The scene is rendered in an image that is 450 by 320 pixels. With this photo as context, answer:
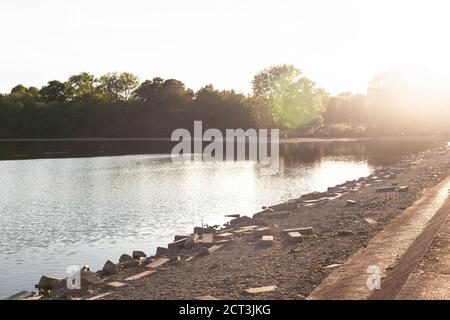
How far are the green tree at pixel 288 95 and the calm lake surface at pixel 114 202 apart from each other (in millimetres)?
87464

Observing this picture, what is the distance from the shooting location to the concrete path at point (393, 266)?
1383 cm

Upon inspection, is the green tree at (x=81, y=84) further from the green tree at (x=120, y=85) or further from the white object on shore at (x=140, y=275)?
the white object on shore at (x=140, y=275)

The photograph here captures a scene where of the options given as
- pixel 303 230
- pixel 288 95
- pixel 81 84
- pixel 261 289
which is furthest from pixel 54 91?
pixel 261 289

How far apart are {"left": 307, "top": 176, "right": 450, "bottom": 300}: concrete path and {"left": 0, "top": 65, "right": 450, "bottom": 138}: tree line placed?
405 ft

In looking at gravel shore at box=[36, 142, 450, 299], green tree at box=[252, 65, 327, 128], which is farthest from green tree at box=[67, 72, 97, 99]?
gravel shore at box=[36, 142, 450, 299]

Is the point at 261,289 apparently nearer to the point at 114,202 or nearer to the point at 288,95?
the point at 114,202

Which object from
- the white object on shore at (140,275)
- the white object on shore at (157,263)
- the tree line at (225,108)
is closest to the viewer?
the white object on shore at (140,275)

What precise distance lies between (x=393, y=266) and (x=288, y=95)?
149 metres

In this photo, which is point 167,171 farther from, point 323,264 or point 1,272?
point 323,264

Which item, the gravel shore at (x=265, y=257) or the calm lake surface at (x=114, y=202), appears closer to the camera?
the gravel shore at (x=265, y=257)

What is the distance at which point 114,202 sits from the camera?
3972 centimetres

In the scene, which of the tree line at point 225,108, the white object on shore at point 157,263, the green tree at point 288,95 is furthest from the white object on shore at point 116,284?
the green tree at point 288,95

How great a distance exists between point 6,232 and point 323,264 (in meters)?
18.3

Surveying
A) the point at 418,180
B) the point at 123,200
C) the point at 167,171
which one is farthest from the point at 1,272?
the point at 167,171
